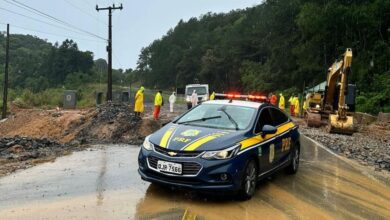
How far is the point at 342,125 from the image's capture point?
20.9m

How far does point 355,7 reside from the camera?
46250 millimetres

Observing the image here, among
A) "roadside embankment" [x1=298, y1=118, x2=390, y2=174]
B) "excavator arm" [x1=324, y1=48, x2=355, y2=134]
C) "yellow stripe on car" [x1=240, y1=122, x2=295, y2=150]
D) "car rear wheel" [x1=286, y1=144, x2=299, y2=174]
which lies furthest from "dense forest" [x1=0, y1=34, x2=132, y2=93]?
"yellow stripe on car" [x1=240, y1=122, x2=295, y2=150]

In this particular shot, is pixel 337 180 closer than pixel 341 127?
Yes

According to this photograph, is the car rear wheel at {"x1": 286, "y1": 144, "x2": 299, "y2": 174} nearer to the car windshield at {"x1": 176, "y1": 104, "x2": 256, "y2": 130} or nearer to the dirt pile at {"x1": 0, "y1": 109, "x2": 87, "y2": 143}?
the car windshield at {"x1": 176, "y1": 104, "x2": 256, "y2": 130}

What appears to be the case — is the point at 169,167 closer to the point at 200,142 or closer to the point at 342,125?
the point at 200,142

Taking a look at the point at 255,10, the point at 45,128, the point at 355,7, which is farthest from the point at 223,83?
the point at 45,128

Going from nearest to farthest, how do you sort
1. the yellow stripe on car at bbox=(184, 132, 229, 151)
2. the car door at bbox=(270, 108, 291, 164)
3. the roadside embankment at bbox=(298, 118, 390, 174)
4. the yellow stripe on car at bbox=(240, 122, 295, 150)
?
the yellow stripe on car at bbox=(184, 132, 229, 151) → the yellow stripe on car at bbox=(240, 122, 295, 150) → the car door at bbox=(270, 108, 291, 164) → the roadside embankment at bbox=(298, 118, 390, 174)

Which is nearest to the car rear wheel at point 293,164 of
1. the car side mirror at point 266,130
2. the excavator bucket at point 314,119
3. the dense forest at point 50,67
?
the car side mirror at point 266,130

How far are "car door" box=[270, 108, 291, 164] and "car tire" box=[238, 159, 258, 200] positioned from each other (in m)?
1.29

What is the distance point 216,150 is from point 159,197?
1237 millimetres

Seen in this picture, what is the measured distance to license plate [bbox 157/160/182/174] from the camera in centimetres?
741

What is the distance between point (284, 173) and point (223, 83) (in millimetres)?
94360

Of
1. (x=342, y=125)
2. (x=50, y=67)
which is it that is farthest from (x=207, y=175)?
→ (x=50, y=67)

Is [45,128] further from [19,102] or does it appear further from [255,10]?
[255,10]
